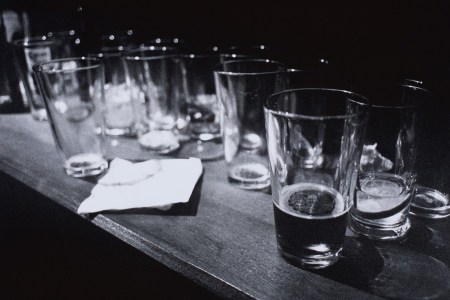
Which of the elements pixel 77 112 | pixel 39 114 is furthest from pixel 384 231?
pixel 39 114

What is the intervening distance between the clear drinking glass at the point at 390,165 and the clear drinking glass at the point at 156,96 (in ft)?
1.75

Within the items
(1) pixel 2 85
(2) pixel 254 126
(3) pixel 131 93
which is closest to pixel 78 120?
(3) pixel 131 93

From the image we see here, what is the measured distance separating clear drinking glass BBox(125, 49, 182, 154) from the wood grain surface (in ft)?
0.75

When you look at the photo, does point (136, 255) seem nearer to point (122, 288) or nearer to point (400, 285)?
point (122, 288)

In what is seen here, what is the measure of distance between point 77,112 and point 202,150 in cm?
34

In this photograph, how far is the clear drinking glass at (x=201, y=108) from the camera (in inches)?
39.0

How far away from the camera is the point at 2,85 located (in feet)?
4.99

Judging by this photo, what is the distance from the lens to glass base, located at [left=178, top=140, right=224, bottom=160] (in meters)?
0.99

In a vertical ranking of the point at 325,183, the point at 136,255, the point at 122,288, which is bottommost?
the point at 122,288

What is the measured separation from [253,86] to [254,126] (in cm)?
11

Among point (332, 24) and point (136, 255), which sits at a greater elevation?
A: point (332, 24)

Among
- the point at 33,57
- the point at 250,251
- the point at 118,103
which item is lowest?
the point at 250,251

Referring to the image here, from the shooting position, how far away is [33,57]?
1.27m

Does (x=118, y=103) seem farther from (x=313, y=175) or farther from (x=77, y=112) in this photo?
(x=313, y=175)
